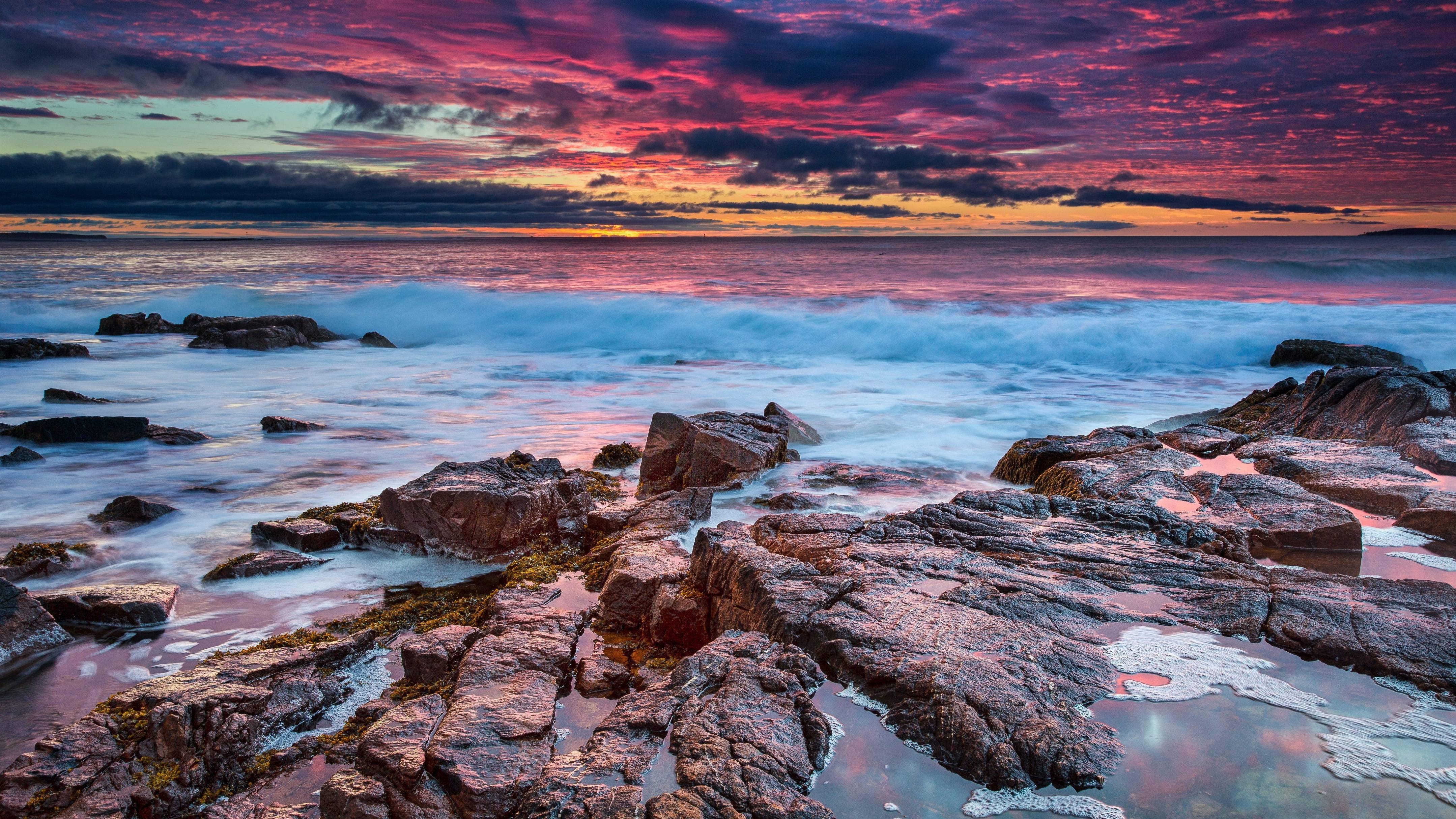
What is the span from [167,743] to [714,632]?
2.72 metres

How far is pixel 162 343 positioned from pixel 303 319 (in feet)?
11.3

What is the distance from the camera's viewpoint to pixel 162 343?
2081 centimetres

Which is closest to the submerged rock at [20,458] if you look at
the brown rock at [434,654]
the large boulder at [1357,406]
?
the brown rock at [434,654]

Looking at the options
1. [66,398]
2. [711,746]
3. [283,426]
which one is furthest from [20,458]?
[711,746]

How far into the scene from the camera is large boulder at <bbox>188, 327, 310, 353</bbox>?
19750 millimetres

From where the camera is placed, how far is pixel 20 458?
9.12 metres

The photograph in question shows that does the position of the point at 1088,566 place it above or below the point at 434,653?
above

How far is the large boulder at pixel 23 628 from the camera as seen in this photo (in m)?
4.54

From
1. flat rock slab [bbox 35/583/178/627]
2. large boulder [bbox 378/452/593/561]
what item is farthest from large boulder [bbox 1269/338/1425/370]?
flat rock slab [bbox 35/583/178/627]

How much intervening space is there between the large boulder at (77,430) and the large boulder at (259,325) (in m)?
10.9

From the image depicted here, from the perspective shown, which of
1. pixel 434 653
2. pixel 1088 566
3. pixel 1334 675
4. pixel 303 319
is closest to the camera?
pixel 1334 675

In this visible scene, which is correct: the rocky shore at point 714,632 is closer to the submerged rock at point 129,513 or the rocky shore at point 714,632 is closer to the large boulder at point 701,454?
the submerged rock at point 129,513

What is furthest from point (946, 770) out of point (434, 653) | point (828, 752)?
point (434, 653)

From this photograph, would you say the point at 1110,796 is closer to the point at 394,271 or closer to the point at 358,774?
the point at 358,774
